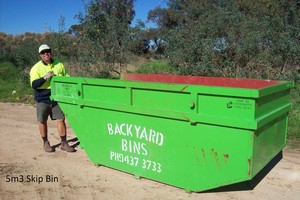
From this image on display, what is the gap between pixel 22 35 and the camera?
1678 inches

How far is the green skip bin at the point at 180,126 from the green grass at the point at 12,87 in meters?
6.57

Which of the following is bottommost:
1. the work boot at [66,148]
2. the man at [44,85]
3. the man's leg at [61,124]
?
the work boot at [66,148]

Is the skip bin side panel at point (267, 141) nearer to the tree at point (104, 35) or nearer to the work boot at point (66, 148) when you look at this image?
the work boot at point (66, 148)

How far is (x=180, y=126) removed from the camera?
3521mm

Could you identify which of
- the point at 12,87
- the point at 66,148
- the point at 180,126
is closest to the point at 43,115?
the point at 66,148

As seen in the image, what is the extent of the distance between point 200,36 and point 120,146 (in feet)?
22.5

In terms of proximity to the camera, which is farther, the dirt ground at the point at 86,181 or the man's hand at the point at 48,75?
the man's hand at the point at 48,75

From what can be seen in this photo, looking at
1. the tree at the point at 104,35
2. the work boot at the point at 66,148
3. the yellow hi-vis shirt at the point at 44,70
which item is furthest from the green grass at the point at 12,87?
the yellow hi-vis shirt at the point at 44,70

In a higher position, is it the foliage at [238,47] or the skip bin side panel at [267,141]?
the foliage at [238,47]

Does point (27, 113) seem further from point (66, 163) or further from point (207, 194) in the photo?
point (207, 194)

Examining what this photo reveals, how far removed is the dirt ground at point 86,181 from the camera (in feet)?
12.4

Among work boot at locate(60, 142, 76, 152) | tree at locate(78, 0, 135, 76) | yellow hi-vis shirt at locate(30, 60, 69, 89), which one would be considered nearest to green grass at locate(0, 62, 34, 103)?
tree at locate(78, 0, 135, 76)

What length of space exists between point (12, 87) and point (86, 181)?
387 inches

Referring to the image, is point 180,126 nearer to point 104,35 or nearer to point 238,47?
point 238,47
